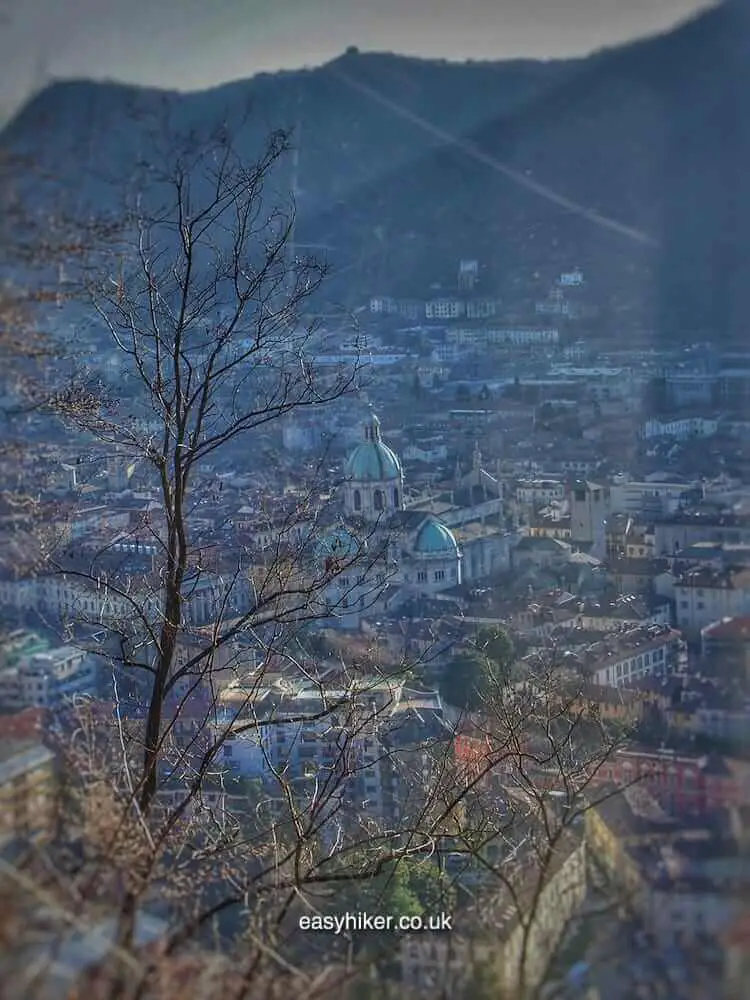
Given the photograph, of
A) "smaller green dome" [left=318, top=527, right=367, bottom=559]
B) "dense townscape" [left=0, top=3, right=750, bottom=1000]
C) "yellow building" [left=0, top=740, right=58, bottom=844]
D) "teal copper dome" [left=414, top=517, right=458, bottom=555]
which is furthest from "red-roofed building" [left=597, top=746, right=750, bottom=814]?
"teal copper dome" [left=414, top=517, right=458, bottom=555]

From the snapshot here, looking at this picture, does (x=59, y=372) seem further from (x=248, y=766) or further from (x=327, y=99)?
(x=327, y=99)

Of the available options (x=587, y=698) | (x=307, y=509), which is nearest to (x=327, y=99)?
(x=307, y=509)

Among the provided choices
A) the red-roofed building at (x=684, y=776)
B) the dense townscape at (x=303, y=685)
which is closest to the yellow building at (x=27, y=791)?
the dense townscape at (x=303, y=685)

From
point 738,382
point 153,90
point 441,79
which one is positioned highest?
point 441,79

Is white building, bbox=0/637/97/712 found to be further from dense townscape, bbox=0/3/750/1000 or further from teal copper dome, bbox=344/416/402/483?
teal copper dome, bbox=344/416/402/483

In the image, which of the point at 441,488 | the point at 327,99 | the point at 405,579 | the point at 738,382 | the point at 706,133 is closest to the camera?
the point at 327,99

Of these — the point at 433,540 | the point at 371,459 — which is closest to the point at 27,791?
the point at 371,459

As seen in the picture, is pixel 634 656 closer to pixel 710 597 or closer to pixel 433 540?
pixel 710 597
